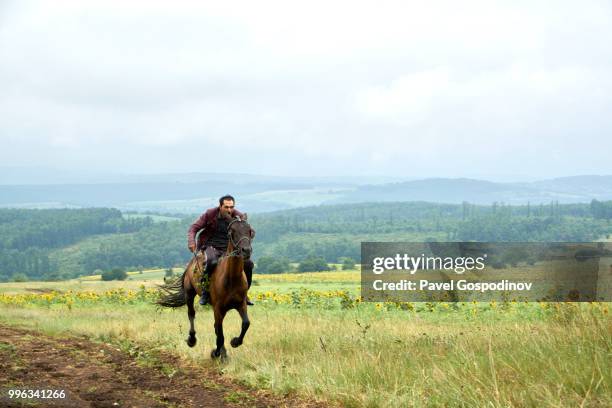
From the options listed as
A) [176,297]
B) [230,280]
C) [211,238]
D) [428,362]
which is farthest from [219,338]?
[428,362]

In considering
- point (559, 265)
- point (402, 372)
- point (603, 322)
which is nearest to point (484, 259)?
point (559, 265)

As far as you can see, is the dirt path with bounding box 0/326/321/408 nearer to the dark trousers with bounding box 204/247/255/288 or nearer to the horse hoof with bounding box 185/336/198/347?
the horse hoof with bounding box 185/336/198/347

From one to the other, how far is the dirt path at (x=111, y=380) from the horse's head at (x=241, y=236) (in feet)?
6.94

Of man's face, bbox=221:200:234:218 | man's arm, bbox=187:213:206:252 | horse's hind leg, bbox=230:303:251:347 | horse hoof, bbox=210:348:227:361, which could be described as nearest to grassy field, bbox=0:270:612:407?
horse hoof, bbox=210:348:227:361

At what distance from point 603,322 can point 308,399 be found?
4.18 m

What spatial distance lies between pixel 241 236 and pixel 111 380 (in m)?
3.02

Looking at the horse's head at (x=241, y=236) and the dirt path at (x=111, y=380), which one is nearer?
the dirt path at (x=111, y=380)

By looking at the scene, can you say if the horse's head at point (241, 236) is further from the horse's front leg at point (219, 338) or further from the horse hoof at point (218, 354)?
the horse hoof at point (218, 354)

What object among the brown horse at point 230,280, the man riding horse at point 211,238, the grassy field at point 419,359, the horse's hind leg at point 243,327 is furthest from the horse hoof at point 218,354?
the man riding horse at point 211,238

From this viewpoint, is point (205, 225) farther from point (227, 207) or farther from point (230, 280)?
point (230, 280)

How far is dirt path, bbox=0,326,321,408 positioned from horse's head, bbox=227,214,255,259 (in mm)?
2115

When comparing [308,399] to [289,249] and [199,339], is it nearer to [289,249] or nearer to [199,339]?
[199,339]

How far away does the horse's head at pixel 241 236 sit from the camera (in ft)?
36.1

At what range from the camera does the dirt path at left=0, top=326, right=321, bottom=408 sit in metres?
9.09
